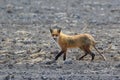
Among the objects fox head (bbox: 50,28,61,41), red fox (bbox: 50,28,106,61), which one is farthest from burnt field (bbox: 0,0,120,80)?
fox head (bbox: 50,28,61,41)

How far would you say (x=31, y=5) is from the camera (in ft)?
85.3

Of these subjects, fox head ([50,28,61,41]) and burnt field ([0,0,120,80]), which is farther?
fox head ([50,28,61,41])

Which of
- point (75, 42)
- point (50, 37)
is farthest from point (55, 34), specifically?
point (50, 37)

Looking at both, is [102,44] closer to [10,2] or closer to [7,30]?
[7,30]

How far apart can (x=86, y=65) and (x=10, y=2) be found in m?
15.1

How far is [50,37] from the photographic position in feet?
55.1

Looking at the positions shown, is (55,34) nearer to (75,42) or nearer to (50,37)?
(75,42)

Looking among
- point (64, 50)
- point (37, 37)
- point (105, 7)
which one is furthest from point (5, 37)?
point (105, 7)

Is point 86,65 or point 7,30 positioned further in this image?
point 7,30

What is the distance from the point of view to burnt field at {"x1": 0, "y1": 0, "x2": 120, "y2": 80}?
38.9ft

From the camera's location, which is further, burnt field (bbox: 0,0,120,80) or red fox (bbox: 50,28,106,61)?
red fox (bbox: 50,28,106,61)

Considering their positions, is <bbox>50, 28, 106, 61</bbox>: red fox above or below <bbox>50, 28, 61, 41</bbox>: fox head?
below

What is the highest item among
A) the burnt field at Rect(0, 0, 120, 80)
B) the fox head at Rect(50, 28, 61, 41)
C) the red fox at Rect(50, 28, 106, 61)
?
the fox head at Rect(50, 28, 61, 41)

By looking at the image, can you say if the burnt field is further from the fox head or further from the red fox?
the fox head
